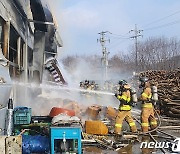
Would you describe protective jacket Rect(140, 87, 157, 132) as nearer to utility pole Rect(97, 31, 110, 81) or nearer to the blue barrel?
the blue barrel

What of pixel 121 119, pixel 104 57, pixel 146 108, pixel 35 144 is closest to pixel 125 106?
pixel 121 119

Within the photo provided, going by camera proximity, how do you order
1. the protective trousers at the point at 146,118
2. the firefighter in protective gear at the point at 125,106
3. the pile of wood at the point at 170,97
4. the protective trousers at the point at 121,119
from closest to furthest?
the protective trousers at the point at 121,119 < the firefighter in protective gear at the point at 125,106 < the protective trousers at the point at 146,118 < the pile of wood at the point at 170,97

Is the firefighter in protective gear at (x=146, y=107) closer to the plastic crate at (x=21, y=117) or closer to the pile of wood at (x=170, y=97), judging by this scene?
the plastic crate at (x=21, y=117)

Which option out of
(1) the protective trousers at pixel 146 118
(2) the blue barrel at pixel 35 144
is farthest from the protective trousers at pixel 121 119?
(2) the blue barrel at pixel 35 144

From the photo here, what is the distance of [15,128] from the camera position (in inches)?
266

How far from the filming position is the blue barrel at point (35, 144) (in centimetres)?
567

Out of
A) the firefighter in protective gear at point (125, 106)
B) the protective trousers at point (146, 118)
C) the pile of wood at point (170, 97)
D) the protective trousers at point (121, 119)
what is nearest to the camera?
the protective trousers at point (121, 119)

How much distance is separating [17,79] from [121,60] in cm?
7577

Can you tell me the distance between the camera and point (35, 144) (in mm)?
5707

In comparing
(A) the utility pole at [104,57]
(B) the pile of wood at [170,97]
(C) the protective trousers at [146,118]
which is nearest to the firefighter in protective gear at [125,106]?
(C) the protective trousers at [146,118]

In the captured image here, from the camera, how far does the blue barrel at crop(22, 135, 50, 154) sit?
223 inches

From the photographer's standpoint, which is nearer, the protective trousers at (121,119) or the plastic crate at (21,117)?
the plastic crate at (21,117)

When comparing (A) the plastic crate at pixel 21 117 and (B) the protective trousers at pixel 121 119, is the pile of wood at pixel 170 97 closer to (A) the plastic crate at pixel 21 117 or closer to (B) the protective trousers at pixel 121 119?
(B) the protective trousers at pixel 121 119

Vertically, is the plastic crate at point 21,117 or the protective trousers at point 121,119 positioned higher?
the plastic crate at point 21,117
